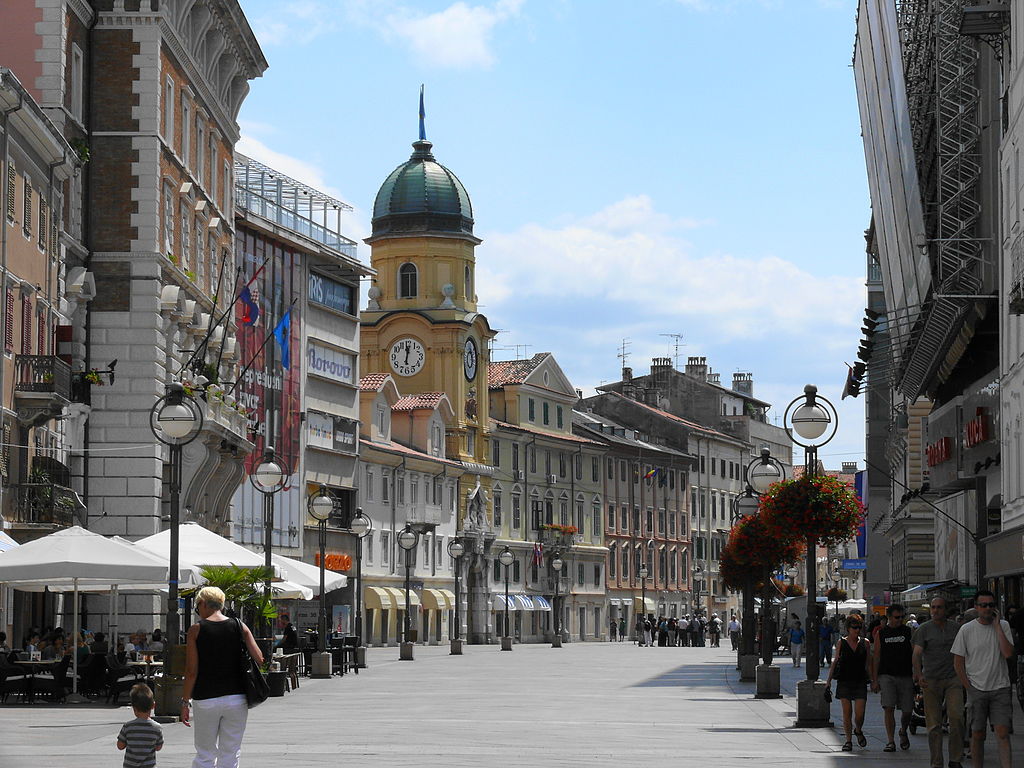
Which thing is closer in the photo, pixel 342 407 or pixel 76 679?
pixel 76 679

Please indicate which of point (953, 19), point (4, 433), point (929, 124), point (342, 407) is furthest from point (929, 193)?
point (342, 407)

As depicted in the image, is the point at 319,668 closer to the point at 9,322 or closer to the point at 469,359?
the point at 9,322

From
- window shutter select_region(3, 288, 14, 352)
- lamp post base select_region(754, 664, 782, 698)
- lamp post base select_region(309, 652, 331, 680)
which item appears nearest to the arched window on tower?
lamp post base select_region(309, 652, 331, 680)

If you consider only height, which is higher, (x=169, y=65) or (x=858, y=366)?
(x=169, y=65)

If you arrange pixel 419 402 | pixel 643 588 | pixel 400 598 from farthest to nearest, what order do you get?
pixel 643 588, pixel 419 402, pixel 400 598

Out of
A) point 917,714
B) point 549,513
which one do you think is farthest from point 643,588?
point 917,714

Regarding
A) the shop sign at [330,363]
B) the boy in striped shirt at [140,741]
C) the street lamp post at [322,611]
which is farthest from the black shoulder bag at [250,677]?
the shop sign at [330,363]

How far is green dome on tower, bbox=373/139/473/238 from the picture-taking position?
10669 centimetres

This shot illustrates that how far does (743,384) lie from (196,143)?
128 metres

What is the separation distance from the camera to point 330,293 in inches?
3378

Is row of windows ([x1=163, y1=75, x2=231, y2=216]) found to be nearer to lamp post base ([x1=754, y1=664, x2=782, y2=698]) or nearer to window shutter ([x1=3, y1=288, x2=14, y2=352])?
window shutter ([x1=3, y1=288, x2=14, y2=352])

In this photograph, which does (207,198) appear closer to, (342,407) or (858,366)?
(858,366)

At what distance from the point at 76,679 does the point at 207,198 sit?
2634 centimetres

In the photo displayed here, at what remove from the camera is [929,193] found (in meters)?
49.1
